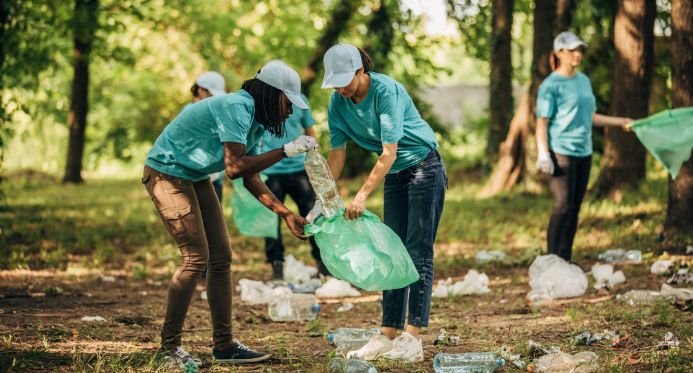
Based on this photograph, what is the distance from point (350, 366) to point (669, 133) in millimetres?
4084

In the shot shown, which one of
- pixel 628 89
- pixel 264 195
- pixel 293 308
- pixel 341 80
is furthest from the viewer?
pixel 628 89

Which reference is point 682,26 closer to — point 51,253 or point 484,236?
point 484,236

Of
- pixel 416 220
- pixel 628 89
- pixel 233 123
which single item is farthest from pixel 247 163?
pixel 628 89

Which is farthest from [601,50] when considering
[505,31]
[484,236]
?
[484,236]

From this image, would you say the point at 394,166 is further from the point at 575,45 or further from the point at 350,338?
the point at 575,45

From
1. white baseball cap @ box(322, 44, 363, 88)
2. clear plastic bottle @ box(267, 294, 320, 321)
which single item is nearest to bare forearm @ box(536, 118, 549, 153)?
clear plastic bottle @ box(267, 294, 320, 321)

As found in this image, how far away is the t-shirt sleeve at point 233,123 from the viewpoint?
15.6 feet

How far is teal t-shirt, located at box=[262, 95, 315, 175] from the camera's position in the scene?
26.3 ft

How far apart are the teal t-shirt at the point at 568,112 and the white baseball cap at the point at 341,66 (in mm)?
3229

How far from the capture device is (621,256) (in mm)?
8883

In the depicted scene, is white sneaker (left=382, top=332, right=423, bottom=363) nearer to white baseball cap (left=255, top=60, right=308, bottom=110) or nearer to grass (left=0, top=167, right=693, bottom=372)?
grass (left=0, top=167, right=693, bottom=372)

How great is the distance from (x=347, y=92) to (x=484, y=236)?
639cm

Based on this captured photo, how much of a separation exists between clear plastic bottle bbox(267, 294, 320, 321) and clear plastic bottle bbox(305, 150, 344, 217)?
6.44 ft

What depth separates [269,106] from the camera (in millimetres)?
4879
